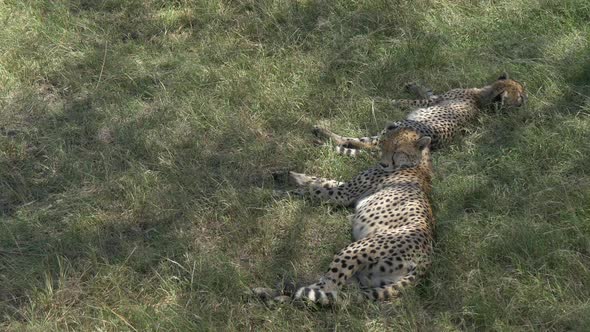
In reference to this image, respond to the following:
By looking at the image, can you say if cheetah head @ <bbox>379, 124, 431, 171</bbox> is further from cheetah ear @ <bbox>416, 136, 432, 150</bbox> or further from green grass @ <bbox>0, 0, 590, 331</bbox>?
green grass @ <bbox>0, 0, 590, 331</bbox>

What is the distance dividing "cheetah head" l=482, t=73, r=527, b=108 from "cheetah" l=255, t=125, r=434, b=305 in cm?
82

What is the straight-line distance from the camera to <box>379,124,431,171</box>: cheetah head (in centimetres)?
516

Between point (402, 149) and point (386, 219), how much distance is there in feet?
2.46

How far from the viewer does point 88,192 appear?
5.00m

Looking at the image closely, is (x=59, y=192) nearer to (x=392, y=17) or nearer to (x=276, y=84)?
(x=276, y=84)

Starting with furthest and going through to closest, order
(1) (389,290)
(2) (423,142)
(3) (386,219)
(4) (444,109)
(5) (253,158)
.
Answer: (4) (444,109) < (5) (253,158) < (2) (423,142) < (3) (386,219) < (1) (389,290)

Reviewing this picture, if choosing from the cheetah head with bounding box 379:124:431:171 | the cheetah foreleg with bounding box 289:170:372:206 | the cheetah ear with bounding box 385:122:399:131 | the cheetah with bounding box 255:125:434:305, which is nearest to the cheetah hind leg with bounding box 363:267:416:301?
the cheetah with bounding box 255:125:434:305

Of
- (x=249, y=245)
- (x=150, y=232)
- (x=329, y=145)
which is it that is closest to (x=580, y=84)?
(x=329, y=145)

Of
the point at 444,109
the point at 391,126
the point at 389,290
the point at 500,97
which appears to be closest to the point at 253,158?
the point at 391,126

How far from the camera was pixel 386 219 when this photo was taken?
15.0ft

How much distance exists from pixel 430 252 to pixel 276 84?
7.73ft

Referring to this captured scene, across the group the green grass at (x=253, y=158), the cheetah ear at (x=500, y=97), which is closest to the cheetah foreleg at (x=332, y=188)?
the green grass at (x=253, y=158)

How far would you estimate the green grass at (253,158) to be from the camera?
397 centimetres

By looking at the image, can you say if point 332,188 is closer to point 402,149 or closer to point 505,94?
point 402,149
